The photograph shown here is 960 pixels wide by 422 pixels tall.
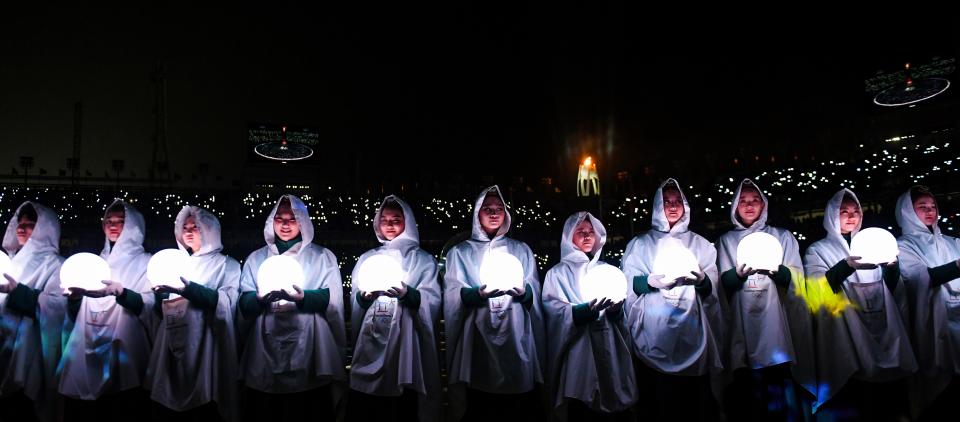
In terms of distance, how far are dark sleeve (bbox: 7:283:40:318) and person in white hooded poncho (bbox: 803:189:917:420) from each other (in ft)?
22.6

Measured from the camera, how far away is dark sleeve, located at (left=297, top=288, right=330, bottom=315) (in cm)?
503

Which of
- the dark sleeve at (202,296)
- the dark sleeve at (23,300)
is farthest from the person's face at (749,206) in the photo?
the dark sleeve at (23,300)

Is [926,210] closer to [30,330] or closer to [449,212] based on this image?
[449,212]

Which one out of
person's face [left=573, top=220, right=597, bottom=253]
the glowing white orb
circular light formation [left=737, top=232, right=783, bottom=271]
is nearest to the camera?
circular light formation [left=737, top=232, right=783, bottom=271]

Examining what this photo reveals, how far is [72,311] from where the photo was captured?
17.8 feet

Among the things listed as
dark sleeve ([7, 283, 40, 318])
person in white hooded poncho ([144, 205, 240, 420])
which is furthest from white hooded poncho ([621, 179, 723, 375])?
dark sleeve ([7, 283, 40, 318])

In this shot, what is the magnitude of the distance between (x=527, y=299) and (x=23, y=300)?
428cm

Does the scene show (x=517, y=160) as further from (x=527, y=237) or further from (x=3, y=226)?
(x=3, y=226)

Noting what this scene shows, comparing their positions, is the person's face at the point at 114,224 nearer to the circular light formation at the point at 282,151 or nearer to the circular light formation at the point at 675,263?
the circular light formation at the point at 675,263

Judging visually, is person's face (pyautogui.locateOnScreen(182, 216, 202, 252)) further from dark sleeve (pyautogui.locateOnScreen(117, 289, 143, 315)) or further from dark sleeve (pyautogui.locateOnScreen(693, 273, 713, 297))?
dark sleeve (pyautogui.locateOnScreen(693, 273, 713, 297))

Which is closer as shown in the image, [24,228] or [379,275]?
[379,275]

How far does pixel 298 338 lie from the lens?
5000 mm

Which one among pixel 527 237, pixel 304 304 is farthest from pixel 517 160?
pixel 304 304

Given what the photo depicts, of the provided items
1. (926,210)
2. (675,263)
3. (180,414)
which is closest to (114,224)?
(180,414)
